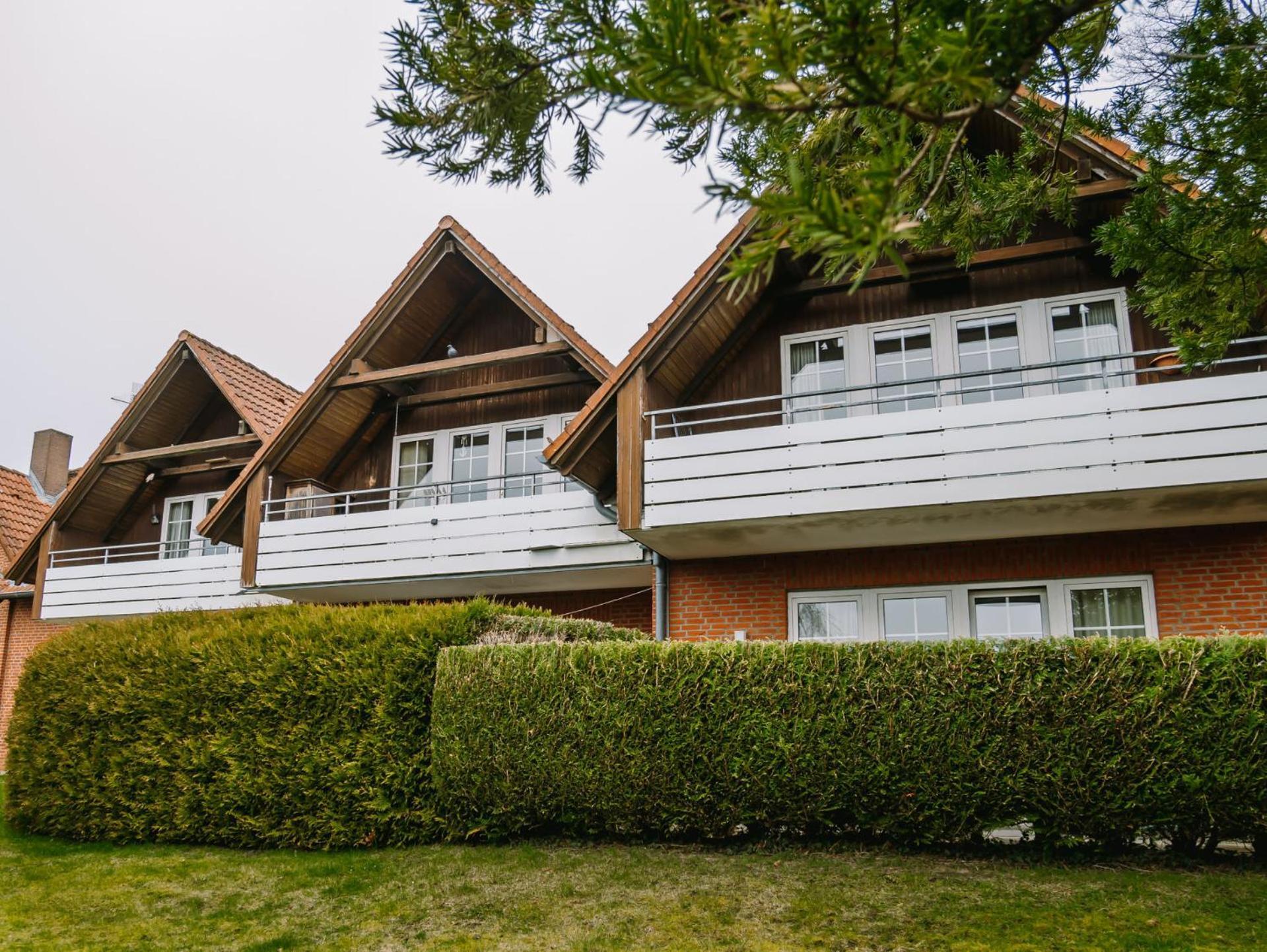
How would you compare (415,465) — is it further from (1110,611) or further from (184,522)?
(1110,611)

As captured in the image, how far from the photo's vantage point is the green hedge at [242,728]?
28.7 feet

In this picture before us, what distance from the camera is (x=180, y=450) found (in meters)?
17.7

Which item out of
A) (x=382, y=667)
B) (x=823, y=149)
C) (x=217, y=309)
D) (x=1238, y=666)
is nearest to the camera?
(x=823, y=149)

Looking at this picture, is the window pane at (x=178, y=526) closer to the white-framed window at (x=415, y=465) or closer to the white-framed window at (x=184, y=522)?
the white-framed window at (x=184, y=522)

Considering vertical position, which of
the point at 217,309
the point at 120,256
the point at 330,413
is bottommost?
the point at 330,413

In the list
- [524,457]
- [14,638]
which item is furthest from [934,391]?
[14,638]

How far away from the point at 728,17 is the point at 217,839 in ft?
28.5

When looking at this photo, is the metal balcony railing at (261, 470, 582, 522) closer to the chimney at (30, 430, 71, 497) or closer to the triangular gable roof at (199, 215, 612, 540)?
the triangular gable roof at (199, 215, 612, 540)

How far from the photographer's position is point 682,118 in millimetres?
3666

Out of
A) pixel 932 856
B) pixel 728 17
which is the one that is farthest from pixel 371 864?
pixel 728 17

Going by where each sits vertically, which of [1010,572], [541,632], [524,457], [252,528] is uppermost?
[524,457]

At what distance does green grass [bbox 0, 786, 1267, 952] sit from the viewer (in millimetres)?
5785

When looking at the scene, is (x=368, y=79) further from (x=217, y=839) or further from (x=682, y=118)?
(x=217, y=839)

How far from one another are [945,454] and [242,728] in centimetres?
779
